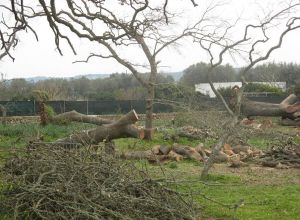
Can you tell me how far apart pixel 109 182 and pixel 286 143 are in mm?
8512

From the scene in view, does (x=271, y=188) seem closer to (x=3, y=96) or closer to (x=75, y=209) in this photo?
(x=75, y=209)

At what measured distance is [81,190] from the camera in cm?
613

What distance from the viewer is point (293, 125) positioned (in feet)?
79.0

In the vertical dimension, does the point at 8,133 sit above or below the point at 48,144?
below

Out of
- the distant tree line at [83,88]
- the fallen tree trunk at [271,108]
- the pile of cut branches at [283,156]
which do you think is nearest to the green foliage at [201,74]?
the distant tree line at [83,88]

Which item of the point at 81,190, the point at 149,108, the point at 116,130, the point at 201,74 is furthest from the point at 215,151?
the point at 201,74

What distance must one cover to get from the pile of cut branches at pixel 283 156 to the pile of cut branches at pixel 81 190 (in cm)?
606

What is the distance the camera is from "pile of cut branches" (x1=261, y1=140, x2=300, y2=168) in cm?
1270

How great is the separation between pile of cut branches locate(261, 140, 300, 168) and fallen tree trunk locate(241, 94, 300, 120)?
21.3 feet

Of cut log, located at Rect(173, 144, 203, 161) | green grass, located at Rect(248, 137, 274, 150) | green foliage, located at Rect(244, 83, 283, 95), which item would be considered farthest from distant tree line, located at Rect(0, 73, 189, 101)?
cut log, located at Rect(173, 144, 203, 161)

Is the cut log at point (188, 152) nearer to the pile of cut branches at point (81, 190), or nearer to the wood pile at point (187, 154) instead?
the wood pile at point (187, 154)

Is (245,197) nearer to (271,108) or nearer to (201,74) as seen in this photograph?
(271,108)

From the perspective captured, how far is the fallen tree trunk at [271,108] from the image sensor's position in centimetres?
2073

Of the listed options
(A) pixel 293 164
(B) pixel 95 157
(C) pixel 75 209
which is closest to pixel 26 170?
(B) pixel 95 157
